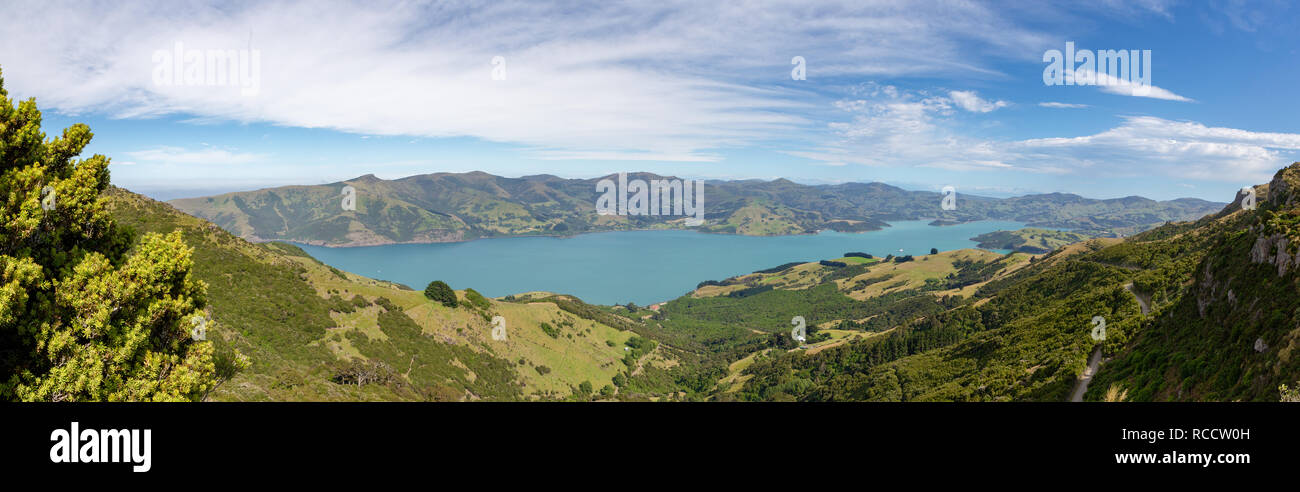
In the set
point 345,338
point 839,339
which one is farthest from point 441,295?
point 839,339

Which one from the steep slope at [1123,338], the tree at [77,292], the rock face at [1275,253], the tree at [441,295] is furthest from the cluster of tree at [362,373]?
the rock face at [1275,253]

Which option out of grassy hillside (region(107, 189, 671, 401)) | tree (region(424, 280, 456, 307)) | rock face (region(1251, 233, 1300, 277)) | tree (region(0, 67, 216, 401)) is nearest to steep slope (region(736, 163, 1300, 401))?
rock face (region(1251, 233, 1300, 277))

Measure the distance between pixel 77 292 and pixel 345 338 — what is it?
57.0 m

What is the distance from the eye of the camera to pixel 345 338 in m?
60.4

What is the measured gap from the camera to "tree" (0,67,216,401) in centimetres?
952

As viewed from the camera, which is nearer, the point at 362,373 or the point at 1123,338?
the point at 1123,338

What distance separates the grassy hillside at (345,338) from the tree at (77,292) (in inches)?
598

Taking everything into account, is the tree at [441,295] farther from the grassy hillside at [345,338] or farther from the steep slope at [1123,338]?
the steep slope at [1123,338]

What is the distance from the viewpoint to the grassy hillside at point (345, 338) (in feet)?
138

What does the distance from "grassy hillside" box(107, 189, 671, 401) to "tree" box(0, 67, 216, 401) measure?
15180 millimetres

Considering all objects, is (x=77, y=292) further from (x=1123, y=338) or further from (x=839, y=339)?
(x=839, y=339)
